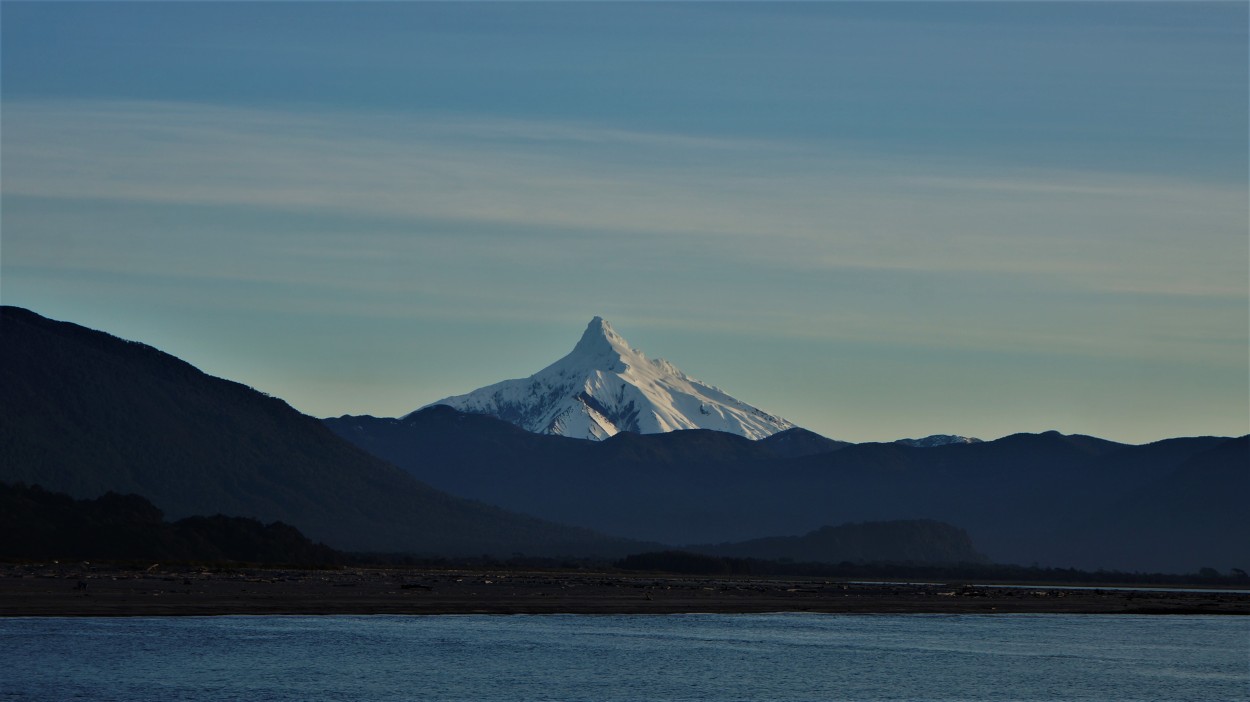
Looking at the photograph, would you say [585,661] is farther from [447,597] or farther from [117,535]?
[117,535]

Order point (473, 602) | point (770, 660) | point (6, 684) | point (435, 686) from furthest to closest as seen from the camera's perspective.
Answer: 1. point (473, 602)
2. point (770, 660)
3. point (435, 686)
4. point (6, 684)

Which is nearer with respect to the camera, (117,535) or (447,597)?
(447,597)

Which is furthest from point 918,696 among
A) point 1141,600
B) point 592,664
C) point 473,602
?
point 1141,600

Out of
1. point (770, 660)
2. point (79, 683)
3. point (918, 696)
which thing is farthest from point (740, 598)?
point (79, 683)

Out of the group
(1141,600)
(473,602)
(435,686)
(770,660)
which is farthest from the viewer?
(1141,600)

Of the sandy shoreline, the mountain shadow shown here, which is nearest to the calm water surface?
the sandy shoreline

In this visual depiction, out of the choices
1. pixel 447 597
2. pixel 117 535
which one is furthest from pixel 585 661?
pixel 117 535

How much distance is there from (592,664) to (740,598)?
6080cm

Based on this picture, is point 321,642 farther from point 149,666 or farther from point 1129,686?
point 1129,686

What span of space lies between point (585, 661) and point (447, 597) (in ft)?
143

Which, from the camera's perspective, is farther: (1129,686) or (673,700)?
(1129,686)

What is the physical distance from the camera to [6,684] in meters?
62.8

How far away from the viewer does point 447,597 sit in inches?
4801

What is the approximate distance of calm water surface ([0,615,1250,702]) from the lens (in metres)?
66.9
